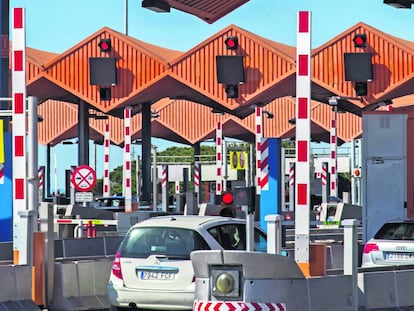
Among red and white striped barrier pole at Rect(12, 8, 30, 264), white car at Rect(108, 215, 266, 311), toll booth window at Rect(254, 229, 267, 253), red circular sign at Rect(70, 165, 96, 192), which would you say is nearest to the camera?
white car at Rect(108, 215, 266, 311)

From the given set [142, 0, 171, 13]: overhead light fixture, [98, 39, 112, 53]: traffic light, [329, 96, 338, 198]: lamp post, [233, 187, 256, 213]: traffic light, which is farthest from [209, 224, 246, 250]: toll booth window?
[98, 39, 112, 53]: traffic light

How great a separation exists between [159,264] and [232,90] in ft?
93.0

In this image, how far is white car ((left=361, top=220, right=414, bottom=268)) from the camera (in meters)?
22.0

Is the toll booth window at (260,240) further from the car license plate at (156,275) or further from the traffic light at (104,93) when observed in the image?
the traffic light at (104,93)

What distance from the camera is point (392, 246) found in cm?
2219

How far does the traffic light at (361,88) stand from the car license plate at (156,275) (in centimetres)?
→ 2575

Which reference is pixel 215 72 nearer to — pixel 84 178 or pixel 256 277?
pixel 84 178

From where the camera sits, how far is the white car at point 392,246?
22047mm

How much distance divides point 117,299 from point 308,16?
414 cm

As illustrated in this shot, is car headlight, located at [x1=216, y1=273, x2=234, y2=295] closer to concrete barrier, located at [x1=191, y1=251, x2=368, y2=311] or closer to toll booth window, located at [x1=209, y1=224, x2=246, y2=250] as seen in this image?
concrete barrier, located at [x1=191, y1=251, x2=368, y2=311]

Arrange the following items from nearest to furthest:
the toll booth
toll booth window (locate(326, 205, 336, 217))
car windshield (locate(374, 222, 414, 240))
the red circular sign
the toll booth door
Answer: car windshield (locate(374, 222, 414, 240)), the toll booth door, the red circular sign, the toll booth, toll booth window (locate(326, 205, 336, 217))

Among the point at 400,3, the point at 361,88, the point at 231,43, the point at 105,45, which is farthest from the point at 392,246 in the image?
the point at 105,45

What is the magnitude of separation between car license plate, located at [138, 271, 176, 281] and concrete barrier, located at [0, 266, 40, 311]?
1.35 metres

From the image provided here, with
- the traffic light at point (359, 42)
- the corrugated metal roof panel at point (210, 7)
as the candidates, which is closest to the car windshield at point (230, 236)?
the corrugated metal roof panel at point (210, 7)
